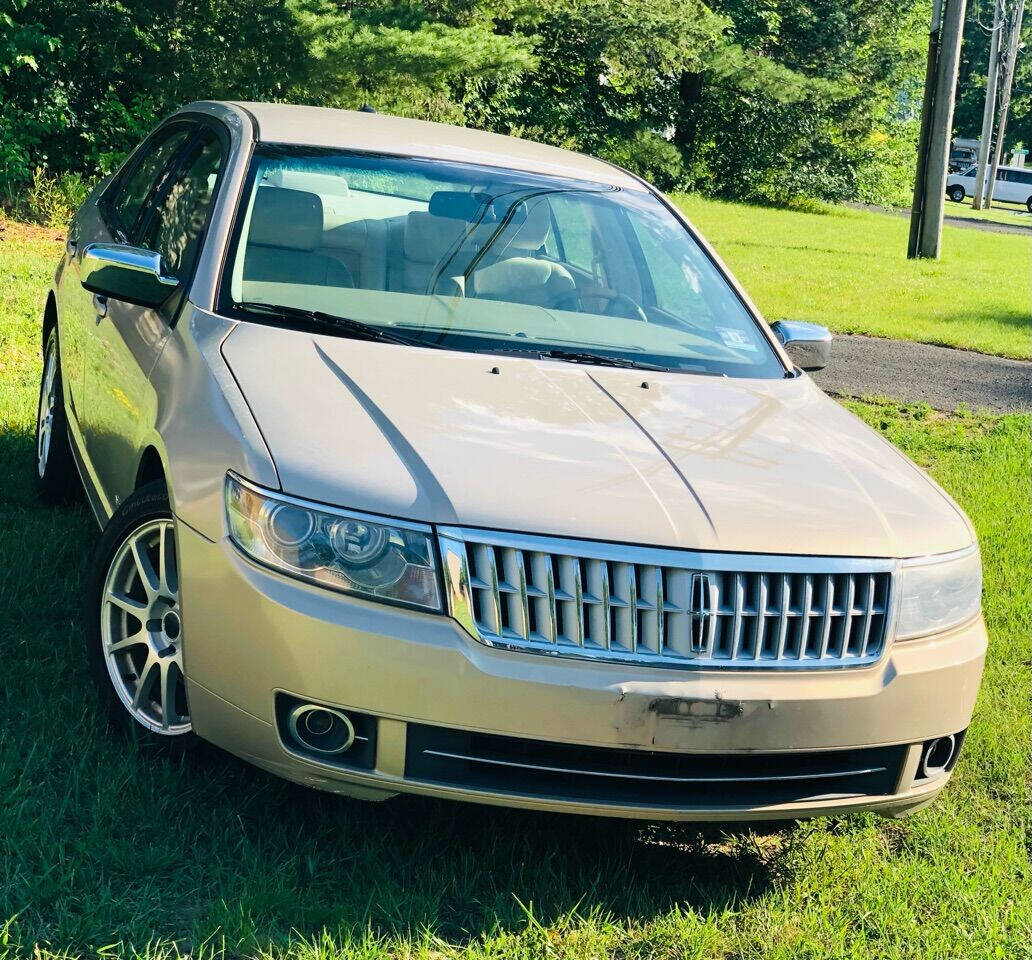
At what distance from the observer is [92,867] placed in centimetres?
288

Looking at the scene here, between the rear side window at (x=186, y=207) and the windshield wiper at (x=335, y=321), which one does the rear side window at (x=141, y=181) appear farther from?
the windshield wiper at (x=335, y=321)

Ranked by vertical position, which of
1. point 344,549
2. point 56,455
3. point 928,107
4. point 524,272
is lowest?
point 928,107

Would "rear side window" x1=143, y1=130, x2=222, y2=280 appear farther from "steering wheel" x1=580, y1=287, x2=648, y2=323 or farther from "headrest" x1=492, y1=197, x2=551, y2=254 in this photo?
"steering wheel" x1=580, y1=287, x2=648, y2=323

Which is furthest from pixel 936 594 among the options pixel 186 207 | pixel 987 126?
pixel 987 126

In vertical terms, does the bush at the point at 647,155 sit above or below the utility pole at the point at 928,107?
below

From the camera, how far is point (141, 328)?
→ 155 inches

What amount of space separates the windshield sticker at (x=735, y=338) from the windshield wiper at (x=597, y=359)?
15.5 inches

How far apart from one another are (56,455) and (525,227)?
6.93 ft

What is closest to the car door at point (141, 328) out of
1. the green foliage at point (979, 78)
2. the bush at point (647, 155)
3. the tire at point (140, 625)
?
the tire at point (140, 625)

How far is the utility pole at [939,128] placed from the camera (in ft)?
63.2

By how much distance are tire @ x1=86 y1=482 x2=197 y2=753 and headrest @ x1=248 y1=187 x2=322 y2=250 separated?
1.06m

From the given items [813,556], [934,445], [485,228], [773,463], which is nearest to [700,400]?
[773,463]

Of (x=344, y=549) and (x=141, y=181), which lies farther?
(x=141, y=181)

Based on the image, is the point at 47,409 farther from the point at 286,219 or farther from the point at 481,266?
the point at 481,266
